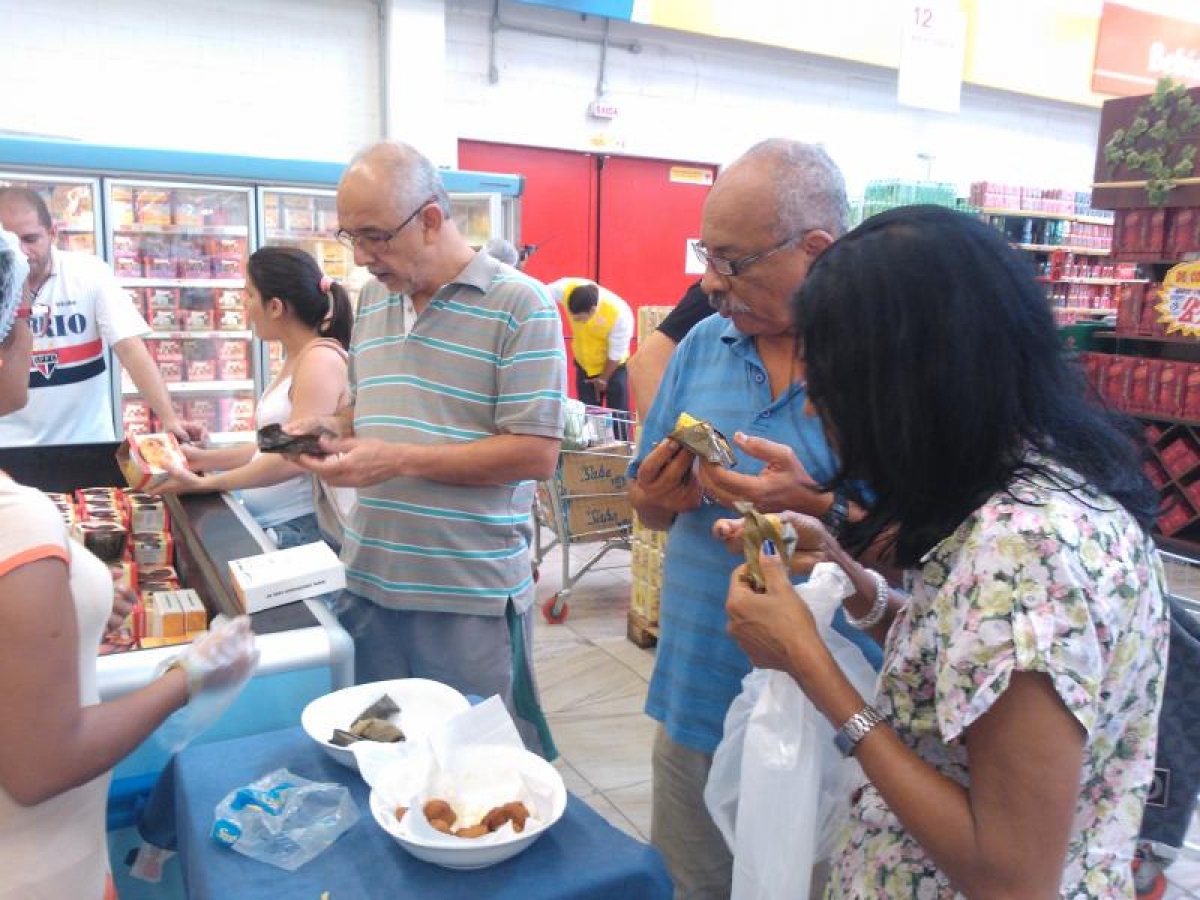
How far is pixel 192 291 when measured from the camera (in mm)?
5824

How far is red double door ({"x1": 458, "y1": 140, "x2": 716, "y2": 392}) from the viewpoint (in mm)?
8500

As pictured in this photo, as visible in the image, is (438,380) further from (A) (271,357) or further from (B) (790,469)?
(A) (271,357)

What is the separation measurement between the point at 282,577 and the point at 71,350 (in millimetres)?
2566

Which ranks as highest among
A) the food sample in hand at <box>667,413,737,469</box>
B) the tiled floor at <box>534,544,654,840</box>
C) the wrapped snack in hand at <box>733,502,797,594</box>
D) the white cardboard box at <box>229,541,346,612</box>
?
the food sample in hand at <box>667,413,737,469</box>

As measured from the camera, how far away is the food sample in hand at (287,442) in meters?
2.03

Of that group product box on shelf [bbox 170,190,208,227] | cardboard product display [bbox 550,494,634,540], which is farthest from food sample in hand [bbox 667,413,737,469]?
product box on shelf [bbox 170,190,208,227]

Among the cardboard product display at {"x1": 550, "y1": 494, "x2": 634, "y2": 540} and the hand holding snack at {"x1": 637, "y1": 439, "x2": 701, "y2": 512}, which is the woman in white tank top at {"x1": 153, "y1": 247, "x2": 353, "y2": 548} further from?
the cardboard product display at {"x1": 550, "y1": 494, "x2": 634, "y2": 540}

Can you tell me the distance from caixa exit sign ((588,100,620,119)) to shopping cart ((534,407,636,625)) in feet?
14.7

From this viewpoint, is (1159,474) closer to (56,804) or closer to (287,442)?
(287,442)

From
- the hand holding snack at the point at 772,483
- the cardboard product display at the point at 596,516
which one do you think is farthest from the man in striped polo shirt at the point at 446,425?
the cardboard product display at the point at 596,516

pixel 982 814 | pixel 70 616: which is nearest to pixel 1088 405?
pixel 982 814

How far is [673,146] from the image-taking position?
9.08 metres

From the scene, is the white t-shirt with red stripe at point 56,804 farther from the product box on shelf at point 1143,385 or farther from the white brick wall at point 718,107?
the white brick wall at point 718,107

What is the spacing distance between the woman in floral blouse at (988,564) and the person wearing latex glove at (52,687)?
0.88 metres
